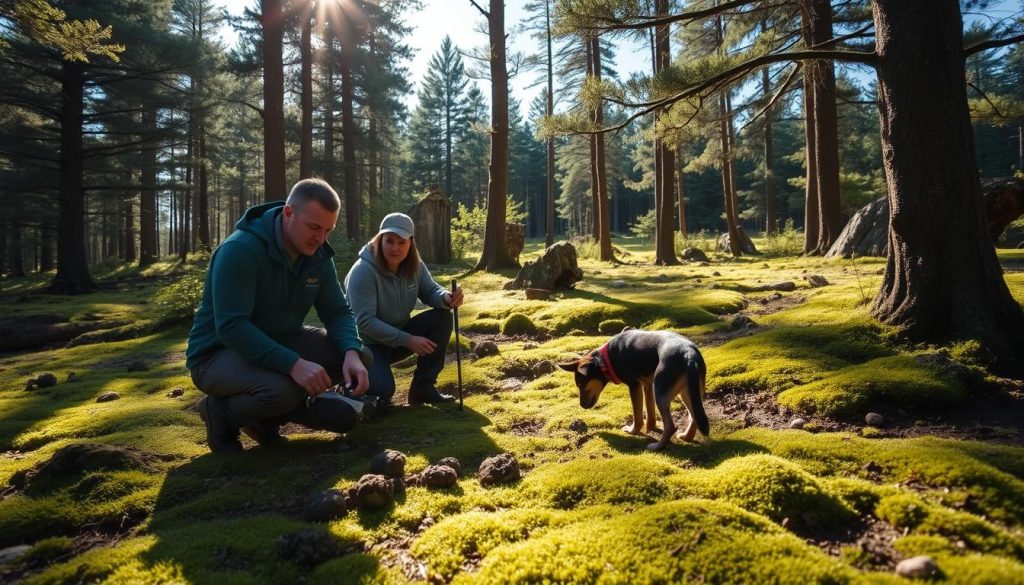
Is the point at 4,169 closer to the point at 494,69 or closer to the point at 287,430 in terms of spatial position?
the point at 494,69

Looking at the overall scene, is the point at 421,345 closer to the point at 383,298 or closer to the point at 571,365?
the point at 383,298

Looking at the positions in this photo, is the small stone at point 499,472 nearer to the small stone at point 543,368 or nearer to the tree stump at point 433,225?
the small stone at point 543,368

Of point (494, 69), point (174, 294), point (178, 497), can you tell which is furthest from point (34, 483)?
point (494, 69)

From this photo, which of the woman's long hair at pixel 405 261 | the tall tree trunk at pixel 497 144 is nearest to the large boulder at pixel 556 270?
the tall tree trunk at pixel 497 144

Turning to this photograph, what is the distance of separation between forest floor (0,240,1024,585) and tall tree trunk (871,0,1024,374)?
388 mm

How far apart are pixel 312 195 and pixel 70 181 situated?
19.7 metres

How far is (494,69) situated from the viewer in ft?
50.4

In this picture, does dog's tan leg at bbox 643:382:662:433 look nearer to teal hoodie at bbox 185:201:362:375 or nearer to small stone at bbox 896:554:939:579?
small stone at bbox 896:554:939:579

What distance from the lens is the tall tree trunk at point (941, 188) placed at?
14.3 ft

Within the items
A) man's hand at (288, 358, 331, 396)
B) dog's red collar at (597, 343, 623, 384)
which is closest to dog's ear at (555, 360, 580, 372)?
dog's red collar at (597, 343, 623, 384)

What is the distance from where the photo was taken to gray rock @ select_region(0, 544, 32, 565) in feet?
8.34

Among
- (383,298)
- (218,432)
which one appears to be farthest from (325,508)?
(383,298)

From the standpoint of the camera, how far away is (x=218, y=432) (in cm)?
391

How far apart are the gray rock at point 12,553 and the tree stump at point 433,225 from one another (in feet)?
57.0
